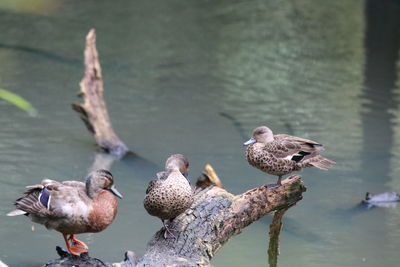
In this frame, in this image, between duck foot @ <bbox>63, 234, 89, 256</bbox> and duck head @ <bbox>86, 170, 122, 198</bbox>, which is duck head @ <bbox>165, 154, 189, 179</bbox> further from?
duck foot @ <bbox>63, 234, 89, 256</bbox>

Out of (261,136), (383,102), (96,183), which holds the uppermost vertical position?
(383,102)

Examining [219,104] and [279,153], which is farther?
[219,104]

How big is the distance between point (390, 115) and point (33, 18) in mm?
7047

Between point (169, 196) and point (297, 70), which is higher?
point (297, 70)

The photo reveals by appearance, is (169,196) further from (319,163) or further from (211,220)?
(319,163)

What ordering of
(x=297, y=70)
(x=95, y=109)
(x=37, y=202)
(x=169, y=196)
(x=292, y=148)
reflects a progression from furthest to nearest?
(x=297, y=70) < (x=95, y=109) < (x=292, y=148) < (x=169, y=196) < (x=37, y=202)

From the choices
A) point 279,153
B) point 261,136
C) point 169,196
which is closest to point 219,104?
point 261,136

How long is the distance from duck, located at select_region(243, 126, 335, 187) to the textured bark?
10.9 ft

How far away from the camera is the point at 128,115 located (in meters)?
9.12

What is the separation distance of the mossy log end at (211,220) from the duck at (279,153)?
14cm

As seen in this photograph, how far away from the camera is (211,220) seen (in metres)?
4.81

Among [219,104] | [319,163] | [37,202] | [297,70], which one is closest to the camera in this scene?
[37,202]

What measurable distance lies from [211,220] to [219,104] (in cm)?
493

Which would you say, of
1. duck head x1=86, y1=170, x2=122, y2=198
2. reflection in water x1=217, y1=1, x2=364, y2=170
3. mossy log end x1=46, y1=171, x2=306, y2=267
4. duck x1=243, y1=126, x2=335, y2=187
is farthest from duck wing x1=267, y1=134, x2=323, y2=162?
reflection in water x1=217, y1=1, x2=364, y2=170
